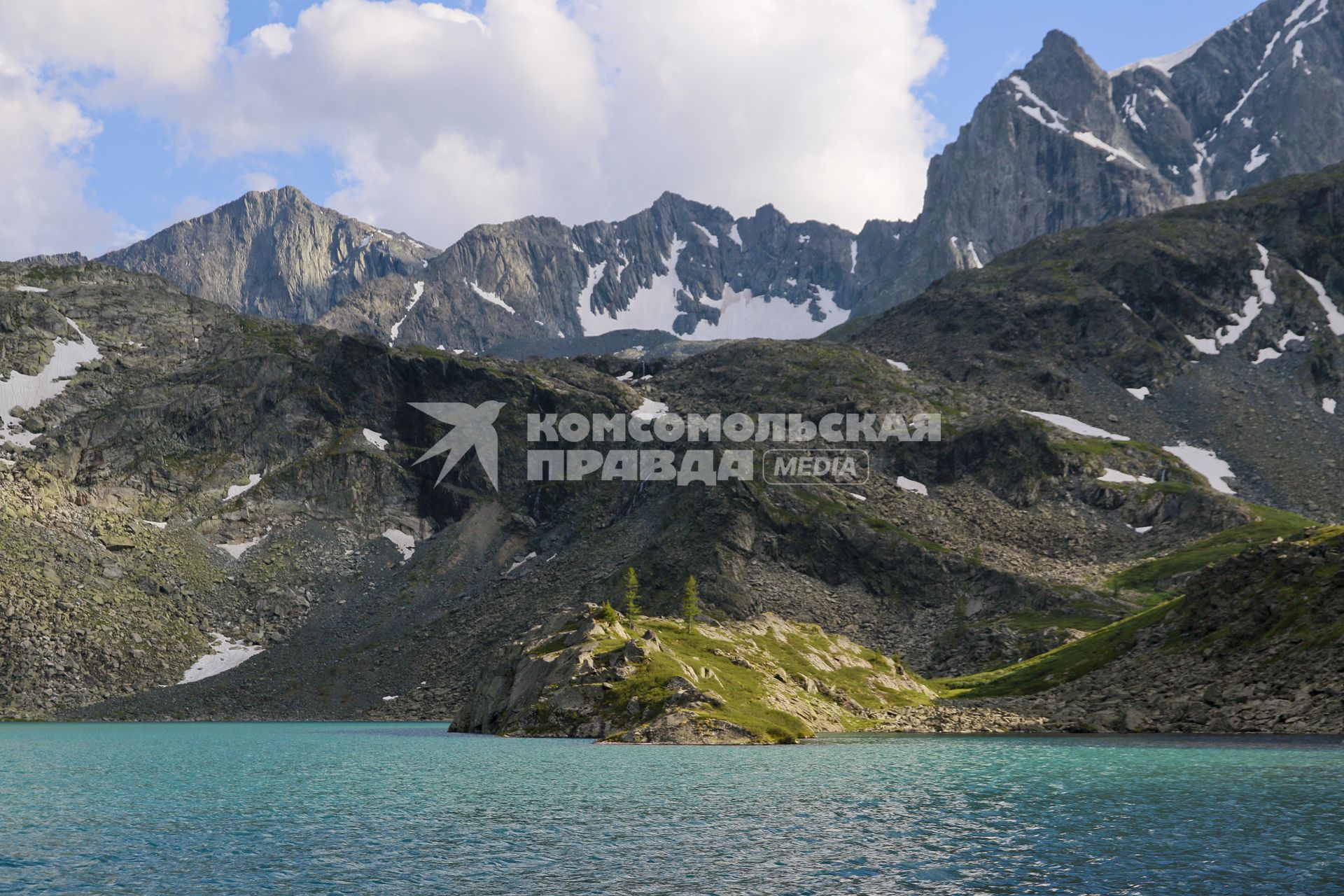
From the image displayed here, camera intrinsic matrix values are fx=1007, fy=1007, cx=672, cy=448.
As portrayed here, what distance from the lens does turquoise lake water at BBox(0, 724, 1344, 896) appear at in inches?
1631

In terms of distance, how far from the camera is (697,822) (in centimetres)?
5684

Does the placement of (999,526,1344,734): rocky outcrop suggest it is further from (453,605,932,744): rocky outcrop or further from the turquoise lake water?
(453,605,932,744): rocky outcrop

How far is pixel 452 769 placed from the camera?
89.6 metres

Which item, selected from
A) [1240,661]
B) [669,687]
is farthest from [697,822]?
[1240,661]

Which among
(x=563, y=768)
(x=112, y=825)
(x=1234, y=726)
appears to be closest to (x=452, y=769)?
(x=563, y=768)

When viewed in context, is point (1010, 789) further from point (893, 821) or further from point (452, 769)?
point (452, 769)

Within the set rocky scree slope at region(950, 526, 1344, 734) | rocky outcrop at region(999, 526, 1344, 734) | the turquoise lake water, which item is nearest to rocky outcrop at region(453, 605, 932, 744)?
the turquoise lake water

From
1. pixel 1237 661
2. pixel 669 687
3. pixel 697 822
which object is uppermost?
pixel 1237 661

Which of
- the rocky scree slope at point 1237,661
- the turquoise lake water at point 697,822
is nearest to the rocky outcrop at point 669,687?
the turquoise lake water at point 697,822

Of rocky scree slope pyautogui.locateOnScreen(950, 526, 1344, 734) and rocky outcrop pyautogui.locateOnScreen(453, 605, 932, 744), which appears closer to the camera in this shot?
rocky scree slope pyautogui.locateOnScreen(950, 526, 1344, 734)

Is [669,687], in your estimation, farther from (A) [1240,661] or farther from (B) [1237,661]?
(A) [1240,661]

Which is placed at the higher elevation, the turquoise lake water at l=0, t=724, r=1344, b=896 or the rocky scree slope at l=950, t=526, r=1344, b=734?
the rocky scree slope at l=950, t=526, r=1344, b=734

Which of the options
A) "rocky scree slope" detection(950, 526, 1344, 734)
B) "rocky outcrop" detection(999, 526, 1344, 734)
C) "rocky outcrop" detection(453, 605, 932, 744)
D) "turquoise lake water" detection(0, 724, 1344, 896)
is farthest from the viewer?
"rocky outcrop" detection(453, 605, 932, 744)

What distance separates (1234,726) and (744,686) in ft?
196
